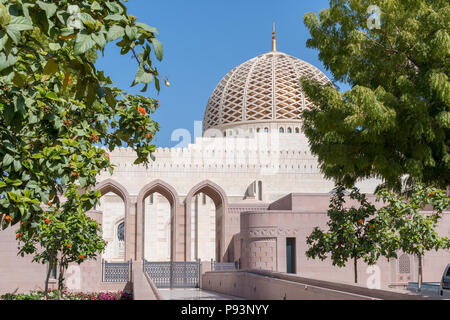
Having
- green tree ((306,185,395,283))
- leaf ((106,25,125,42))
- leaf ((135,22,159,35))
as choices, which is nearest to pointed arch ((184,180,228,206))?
green tree ((306,185,395,283))

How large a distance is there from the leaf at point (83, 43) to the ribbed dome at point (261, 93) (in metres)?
34.8

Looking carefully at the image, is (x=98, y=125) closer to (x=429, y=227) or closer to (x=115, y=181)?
(x=429, y=227)

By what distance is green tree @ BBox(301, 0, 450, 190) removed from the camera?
7.79 meters

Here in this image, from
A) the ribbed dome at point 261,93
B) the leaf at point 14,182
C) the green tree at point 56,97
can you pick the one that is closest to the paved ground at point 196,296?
the green tree at point 56,97

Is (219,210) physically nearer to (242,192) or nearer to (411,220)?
(242,192)

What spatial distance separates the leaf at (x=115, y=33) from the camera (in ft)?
8.47

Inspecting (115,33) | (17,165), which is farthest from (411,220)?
(115,33)

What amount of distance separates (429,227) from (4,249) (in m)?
13.8

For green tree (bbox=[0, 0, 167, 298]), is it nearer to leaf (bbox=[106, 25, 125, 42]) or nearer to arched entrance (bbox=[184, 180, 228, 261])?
leaf (bbox=[106, 25, 125, 42])

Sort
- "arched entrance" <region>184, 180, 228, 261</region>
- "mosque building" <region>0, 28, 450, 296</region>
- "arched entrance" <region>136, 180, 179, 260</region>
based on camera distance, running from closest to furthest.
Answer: "mosque building" <region>0, 28, 450, 296</region> < "arched entrance" <region>184, 180, 228, 261</region> < "arched entrance" <region>136, 180, 179, 260</region>

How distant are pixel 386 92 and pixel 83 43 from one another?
6562 mm

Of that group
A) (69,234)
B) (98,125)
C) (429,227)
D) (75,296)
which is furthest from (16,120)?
(75,296)
